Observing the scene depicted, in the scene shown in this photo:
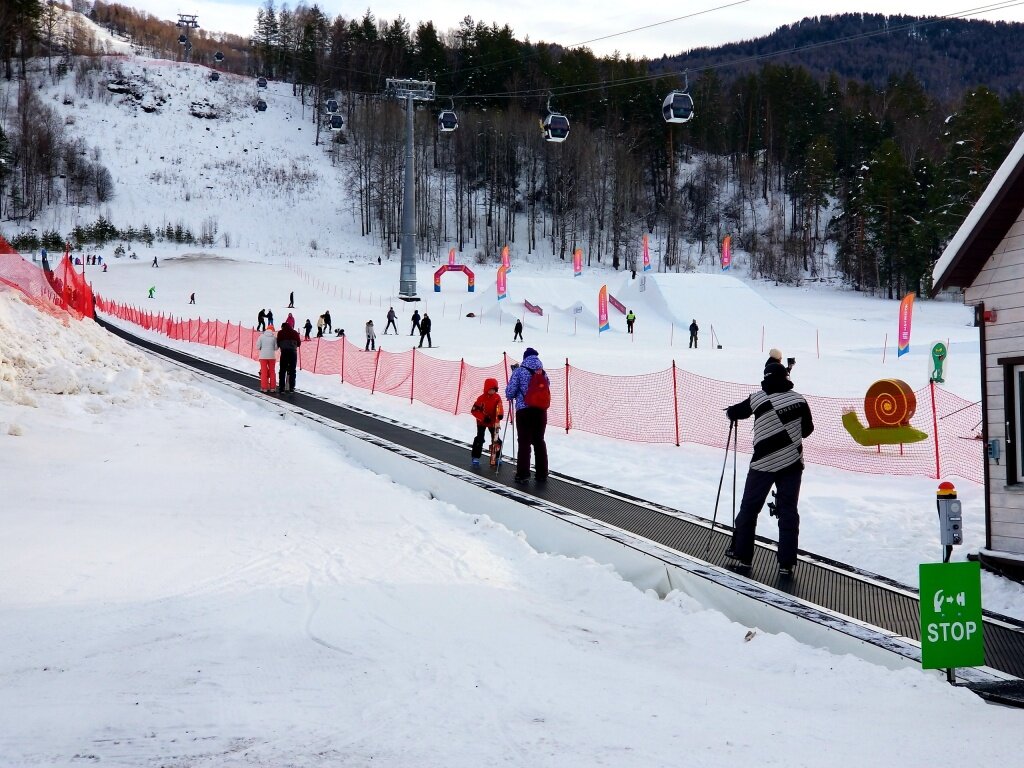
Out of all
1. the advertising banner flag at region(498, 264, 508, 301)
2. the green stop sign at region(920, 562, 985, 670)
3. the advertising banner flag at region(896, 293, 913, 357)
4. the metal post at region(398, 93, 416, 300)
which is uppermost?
the metal post at region(398, 93, 416, 300)

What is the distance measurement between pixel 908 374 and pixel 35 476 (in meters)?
24.6

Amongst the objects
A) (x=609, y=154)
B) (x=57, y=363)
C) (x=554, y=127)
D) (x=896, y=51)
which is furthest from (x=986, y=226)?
(x=896, y=51)

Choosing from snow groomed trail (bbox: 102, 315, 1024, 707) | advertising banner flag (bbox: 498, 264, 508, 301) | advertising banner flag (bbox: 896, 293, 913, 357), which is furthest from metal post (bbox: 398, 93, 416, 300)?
snow groomed trail (bbox: 102, 315, 1024, 707)

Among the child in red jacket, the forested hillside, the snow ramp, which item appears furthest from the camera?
the forested hillside

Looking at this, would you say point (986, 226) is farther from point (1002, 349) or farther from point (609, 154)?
point (609, 154)

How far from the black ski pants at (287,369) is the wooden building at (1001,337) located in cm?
1539

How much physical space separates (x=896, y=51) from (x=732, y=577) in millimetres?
204681

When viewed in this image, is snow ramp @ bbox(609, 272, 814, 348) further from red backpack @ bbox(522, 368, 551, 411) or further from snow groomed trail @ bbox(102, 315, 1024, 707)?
snow groomed trail @ bbox(102, 315, 1024, 707)

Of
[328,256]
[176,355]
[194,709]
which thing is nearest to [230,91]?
[328,256]

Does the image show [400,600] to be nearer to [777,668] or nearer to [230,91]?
[777,668]

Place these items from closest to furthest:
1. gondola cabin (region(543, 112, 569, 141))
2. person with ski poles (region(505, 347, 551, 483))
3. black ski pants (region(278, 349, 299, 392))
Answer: person with ski poles (region(505, 347, 551, 483)) < black ski pants (region(278, 349, 299, 392)) < gondola cabin (region(543, 112, 569, 141))

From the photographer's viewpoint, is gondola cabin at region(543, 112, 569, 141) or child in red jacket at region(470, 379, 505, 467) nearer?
child in red jacket at region(470, 379, 505, 467)

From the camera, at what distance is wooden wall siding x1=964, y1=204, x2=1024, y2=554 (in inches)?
317

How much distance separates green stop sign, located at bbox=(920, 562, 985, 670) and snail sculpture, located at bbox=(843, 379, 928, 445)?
269 inches
